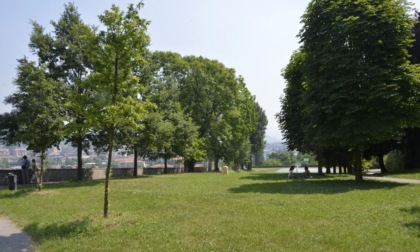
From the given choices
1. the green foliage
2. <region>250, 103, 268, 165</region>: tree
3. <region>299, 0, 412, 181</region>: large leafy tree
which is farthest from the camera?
<region>250, 103, 268, 165</region>: tree

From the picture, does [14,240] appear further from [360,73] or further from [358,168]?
[358,168]

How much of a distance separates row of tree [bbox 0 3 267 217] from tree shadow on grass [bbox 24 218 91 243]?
120 centimetres

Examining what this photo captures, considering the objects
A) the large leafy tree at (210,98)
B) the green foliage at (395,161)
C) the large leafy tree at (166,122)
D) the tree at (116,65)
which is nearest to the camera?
the tree at (116,65)

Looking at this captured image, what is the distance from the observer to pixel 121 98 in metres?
13.1

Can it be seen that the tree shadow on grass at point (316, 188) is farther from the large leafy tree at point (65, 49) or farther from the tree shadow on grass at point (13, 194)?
the large leafy tree at point (65, 49)

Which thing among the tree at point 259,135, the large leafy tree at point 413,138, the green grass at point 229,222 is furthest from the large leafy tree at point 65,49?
the tree at point 259,135

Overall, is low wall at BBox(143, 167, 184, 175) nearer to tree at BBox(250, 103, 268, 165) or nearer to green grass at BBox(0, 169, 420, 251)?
green grass at BBox(0, 169, 420, 251)

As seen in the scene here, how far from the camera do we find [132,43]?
13102 mm

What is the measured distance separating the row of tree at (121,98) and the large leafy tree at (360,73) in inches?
435

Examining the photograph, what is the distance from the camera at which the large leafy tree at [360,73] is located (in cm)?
2178

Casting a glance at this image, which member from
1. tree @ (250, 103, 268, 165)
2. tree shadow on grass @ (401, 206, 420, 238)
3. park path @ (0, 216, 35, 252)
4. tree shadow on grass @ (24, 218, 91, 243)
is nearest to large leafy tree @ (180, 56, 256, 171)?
park path @ (0, 216, 35, 252)

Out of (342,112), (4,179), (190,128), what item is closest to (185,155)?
(190,128)

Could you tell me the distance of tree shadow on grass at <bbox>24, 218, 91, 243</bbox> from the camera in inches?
437

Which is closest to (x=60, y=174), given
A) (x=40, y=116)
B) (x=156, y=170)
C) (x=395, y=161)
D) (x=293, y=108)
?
(x=40, y=116)
